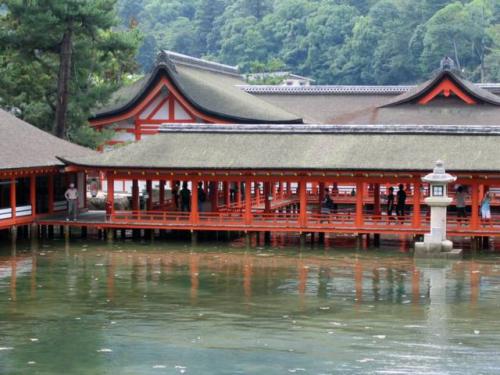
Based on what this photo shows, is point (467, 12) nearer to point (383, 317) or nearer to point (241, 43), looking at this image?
point (241, 43)

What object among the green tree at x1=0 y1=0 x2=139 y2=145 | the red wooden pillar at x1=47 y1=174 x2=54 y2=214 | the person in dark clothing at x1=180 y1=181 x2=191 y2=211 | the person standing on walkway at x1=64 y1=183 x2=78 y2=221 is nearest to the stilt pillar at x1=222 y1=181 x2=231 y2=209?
the person in dark clothing at x1=180 y1=181 x2=191 y2=211

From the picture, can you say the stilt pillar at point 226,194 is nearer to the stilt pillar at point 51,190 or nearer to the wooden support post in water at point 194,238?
the wooden support post in water at point 194,238

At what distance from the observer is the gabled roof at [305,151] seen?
43.5 meters

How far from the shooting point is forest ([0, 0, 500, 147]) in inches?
2387

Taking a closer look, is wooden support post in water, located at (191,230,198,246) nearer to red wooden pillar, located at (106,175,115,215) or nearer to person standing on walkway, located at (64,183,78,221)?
red wooden pillar, located at (106,175,115,215)

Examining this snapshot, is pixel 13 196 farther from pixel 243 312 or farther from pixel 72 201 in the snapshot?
pixel 243 312

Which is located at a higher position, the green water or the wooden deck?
the wooden deck

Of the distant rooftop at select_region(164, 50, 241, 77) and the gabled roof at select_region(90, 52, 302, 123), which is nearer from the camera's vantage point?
the gabled roof at select_region(90, 52, 302, 123)

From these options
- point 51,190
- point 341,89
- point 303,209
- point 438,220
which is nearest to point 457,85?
point 341,89

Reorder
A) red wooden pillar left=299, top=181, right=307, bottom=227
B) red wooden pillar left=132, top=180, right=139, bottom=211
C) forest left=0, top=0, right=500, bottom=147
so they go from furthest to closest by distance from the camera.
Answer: forest left=0, top=0, right=500, bottom=147 → red wooden pillar left=132, top=180, right=139, bottom=211 → red wooden pillar left=299, top=181, right=307, bottom=227

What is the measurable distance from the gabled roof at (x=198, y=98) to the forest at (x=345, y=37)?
6560 centimetres

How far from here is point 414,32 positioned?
5837 inches

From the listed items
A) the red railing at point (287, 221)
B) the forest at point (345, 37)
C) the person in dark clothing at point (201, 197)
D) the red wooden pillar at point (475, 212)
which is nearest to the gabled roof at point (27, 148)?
the red railing at point (287, 221)

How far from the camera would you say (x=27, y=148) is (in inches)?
1813
